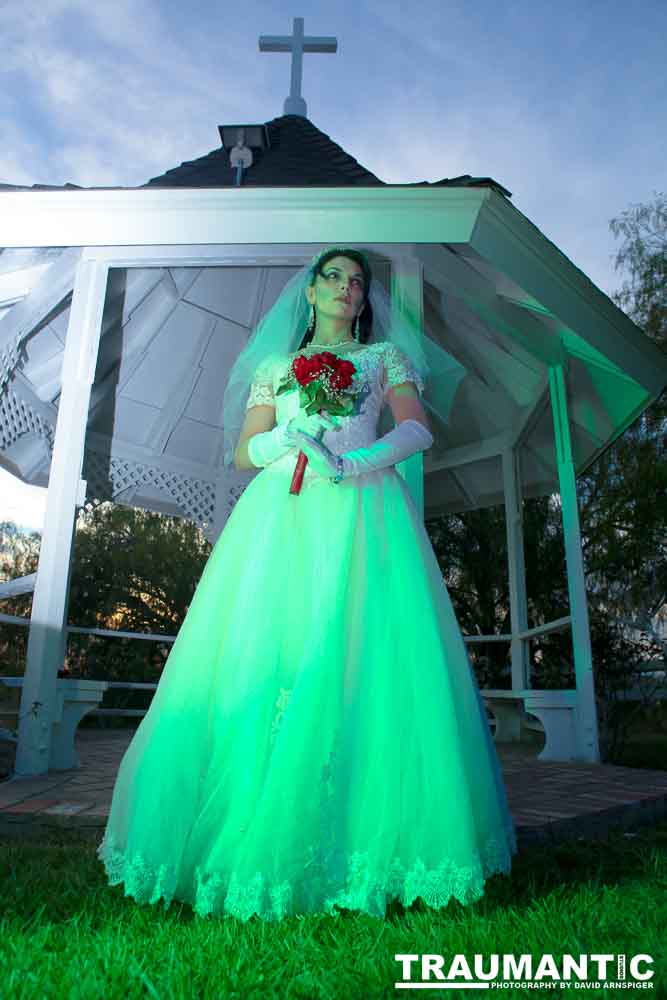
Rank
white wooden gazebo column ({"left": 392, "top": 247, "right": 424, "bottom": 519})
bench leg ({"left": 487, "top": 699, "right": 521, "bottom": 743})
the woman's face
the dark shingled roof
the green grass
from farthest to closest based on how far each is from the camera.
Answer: bench leg ({"left": 487, "top": 699, "right": 521, "bottom": 743}) → the dark shingled roof → white wooden gazebo column ({"left": 392, "top": 247, "right": 424, "bottom": 519}) → the woman's face → the green grass

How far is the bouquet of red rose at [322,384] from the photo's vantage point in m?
2.34

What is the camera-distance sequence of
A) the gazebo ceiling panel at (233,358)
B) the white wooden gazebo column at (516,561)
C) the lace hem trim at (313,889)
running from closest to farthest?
the lace hem trim at (313,889) → the gazebo ceiling panel at (233,358) → the white wooden gazebo column at (516,561)

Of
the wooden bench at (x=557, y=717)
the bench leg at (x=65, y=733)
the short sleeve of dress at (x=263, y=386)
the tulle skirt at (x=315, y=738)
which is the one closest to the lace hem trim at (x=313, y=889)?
the tulle skirt at (x=315, y=738)

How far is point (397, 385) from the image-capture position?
262cm

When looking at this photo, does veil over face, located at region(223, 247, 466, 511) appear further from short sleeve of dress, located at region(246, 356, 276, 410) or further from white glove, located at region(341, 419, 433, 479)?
white glove, located at region(341, 419, 433, 479)

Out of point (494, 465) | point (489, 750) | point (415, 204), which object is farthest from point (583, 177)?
point (489, 750)

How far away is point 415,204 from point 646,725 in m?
7.54

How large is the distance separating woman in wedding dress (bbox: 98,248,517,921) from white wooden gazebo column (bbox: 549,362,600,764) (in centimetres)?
268

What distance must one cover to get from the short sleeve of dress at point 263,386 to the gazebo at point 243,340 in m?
1.26

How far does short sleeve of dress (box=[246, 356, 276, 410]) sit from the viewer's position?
2708 mm

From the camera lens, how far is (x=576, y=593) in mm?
4848

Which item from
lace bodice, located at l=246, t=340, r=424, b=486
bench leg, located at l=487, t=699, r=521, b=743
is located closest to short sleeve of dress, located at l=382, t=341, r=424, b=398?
lace bodice, located at l=246, t=340, r=424, b=486

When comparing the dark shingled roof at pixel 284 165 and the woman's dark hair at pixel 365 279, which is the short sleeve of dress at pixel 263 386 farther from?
the dark shingled roof at pixel 284 165

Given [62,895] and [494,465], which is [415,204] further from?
[494,465]
